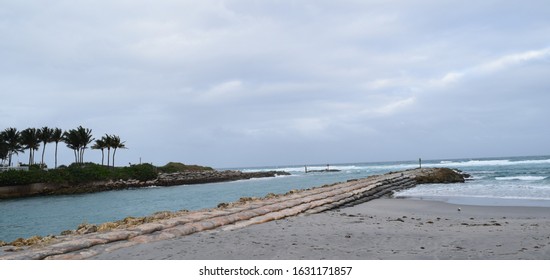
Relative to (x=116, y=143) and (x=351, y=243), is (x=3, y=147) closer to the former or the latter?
(x=116, y=143)

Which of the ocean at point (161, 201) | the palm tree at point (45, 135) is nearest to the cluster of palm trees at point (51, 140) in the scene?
the palm tree at point (45, 135)

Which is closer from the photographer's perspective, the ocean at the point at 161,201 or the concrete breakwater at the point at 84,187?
the ocean at the point at 161,201

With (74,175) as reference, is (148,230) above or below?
below

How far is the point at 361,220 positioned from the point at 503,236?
2.91 meters

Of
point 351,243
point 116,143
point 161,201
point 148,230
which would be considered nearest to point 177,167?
point 116,143

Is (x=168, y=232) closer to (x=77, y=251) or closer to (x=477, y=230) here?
(x=77, y=251)

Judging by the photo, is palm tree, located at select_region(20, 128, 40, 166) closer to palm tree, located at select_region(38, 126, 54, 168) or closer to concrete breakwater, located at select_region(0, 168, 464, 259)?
palm tree, located at select_region(38, 126, 54, 168)

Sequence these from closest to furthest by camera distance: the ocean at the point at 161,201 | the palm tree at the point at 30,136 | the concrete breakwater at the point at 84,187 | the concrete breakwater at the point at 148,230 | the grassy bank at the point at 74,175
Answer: the concrete breakwater at the point at 148,230 < the ocean at the point at 161,201 < the concrete breakwater at the point at 84,187 < the grassy bank at the point at 74,175 < the palm tree at the point at 30,136

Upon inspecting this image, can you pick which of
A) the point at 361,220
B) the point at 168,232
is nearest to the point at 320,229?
the point at 361,220

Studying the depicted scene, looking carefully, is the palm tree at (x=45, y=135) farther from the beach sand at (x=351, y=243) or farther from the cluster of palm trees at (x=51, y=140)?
the beach sand at (x=351, y=243)

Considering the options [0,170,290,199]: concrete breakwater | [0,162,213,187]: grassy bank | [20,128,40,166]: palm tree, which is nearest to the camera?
[0,170,290,199]: concrete breakwater

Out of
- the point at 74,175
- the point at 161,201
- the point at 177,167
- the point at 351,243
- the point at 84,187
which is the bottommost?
the point at 161,201

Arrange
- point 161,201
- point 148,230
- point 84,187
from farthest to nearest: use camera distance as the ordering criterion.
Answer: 1. point 84,187
2. point 161,201
3. point 148,230

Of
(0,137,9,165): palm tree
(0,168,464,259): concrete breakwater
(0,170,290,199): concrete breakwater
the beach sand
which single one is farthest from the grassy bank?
the beach sand
